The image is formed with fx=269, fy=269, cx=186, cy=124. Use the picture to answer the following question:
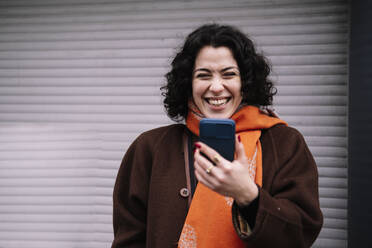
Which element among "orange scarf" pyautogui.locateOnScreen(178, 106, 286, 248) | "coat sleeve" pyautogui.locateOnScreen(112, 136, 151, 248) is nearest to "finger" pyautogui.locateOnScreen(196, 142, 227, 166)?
"orange scarf" pyautogui.locateOnScreen(178, 106, 286, 248)

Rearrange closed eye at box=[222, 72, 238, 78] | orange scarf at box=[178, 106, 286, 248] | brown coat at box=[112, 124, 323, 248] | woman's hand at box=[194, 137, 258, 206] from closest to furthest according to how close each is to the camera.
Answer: woman's hand at box=[194, 137, 258, 206]
brown coat at box=[112, 124, 323, 248]
orange scarf at box=[178, 106, 286, 248]
closed eye at box=[222, 72, 238, 78]

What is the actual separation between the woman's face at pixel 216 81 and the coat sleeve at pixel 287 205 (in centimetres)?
30

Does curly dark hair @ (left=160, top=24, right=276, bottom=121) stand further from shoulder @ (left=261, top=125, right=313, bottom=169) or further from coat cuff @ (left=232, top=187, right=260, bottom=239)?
coat cuff @ (left=232, top=187, right=260, bottom=239)

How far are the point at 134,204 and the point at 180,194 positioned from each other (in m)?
0.27

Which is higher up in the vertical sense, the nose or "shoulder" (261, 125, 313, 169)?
the nose

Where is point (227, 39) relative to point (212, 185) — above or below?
above

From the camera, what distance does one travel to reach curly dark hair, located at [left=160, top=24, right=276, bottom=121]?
53.5 inches

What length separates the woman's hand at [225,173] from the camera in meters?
0.94

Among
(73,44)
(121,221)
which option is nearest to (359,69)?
(121,221)

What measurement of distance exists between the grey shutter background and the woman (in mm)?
1204

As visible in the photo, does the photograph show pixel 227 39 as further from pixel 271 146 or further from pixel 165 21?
pixel 165 21

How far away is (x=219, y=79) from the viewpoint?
1.31 meters

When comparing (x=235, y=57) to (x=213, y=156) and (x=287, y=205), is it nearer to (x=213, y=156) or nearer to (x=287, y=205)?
(x=213, y=156)

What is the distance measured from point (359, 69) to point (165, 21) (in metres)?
1.77
